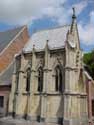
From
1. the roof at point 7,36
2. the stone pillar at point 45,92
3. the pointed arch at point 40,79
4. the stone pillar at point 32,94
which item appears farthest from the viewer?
the roof at point 7,36

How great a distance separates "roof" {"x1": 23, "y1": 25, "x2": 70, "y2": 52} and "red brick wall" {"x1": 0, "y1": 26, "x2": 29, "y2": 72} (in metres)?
5.22

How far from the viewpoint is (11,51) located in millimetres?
36250

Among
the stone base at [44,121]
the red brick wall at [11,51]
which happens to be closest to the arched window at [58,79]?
the stone base at [44,121]

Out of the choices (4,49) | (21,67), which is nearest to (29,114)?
(21,67)

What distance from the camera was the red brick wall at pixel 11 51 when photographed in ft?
115

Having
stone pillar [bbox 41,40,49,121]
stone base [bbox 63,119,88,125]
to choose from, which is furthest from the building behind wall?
stone base [bbox 63,119,88,125]

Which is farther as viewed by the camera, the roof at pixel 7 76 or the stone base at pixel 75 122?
the roof at pixel 7 76

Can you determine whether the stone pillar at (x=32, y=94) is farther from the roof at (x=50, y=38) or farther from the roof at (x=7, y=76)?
the roof at (x=7, y=76)

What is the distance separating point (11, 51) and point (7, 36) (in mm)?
3602

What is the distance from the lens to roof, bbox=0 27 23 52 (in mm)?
36419

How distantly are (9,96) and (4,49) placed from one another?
26.9 feet

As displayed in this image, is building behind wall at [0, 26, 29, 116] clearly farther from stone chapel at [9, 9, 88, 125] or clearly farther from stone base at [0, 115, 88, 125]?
stone base at [0, 115, 88, 125]

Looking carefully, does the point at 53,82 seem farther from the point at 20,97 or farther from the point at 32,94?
the point at 20,97

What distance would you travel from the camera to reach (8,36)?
3841cm
